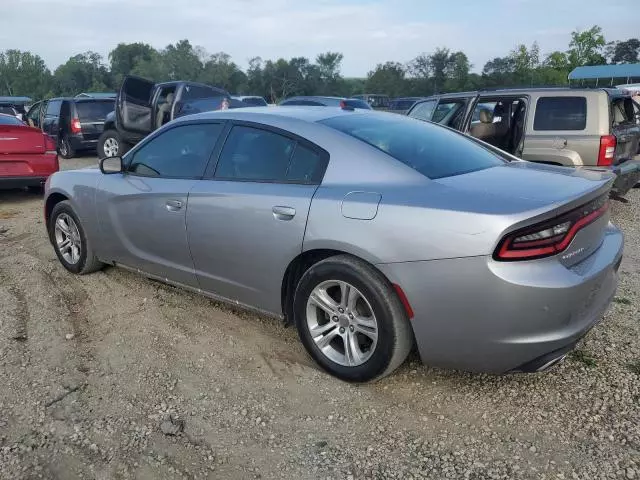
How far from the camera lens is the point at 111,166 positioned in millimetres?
4352

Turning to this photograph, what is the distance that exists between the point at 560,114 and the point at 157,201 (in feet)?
16.3

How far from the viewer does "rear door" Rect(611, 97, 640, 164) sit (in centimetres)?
647

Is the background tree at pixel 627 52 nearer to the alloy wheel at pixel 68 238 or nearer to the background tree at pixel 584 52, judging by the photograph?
the background tree at pixel 584 52

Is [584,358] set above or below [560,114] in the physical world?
below

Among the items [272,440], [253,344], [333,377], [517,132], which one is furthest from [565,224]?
[517,132]

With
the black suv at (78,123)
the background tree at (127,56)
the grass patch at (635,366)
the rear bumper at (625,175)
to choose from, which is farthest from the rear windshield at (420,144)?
the background tree at (127,56)

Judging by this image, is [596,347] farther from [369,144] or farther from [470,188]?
[369,144]

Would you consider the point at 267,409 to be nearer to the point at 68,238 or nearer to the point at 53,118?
the point at 68,238

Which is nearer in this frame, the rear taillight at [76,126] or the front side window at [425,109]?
the front side window at [425,109]

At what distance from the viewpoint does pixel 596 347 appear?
3391mm

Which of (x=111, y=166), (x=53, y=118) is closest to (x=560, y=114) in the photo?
(x=111, y=166)

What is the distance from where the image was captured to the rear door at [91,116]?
1358cm

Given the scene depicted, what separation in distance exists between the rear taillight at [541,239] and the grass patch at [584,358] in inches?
39.2

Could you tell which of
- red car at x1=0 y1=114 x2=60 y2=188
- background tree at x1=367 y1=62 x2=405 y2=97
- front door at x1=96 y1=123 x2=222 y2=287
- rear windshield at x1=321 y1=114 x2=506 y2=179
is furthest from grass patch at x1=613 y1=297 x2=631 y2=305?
background tree at x1=367 y1=62 x2=405 y2=97
